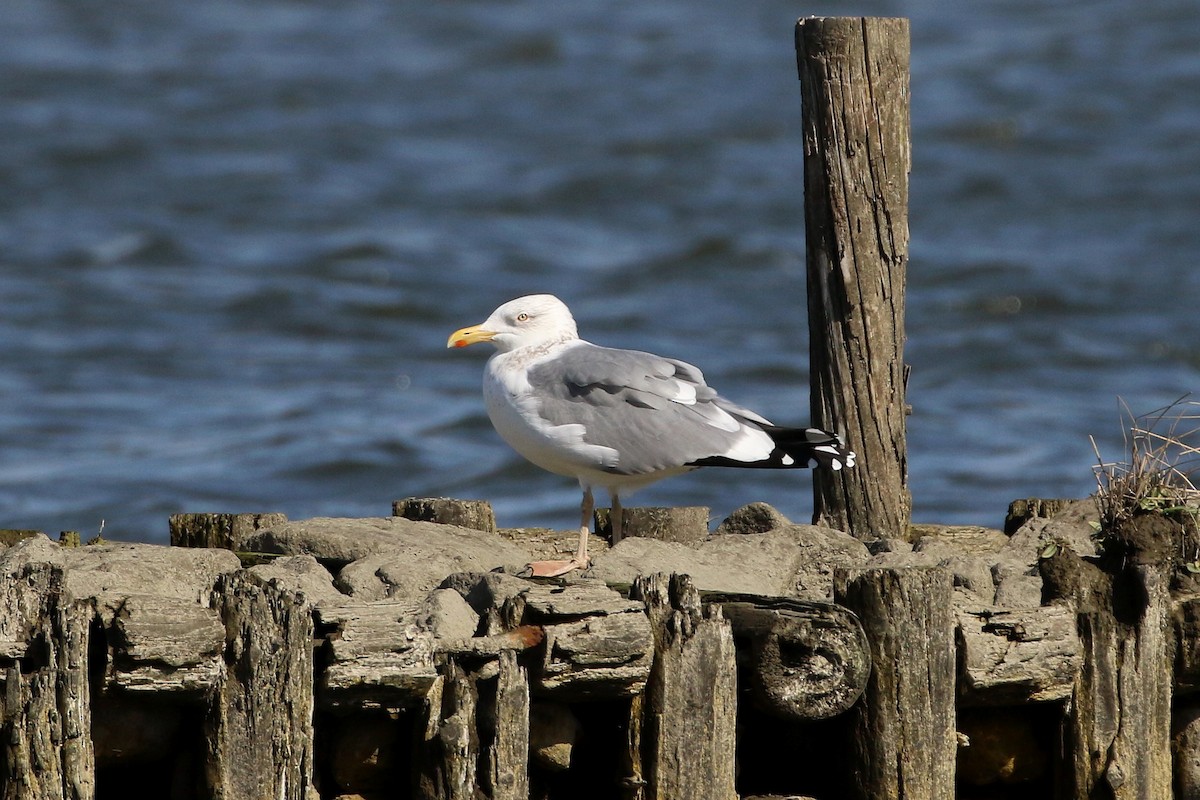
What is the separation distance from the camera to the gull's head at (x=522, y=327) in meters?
6.57

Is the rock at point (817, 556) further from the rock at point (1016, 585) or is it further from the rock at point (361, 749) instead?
the rock at point (361, 749)

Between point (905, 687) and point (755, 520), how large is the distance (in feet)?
4.92

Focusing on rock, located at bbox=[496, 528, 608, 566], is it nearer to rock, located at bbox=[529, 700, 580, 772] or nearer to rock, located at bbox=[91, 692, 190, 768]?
rock, located at bbox=[529, 700, 580, 772]

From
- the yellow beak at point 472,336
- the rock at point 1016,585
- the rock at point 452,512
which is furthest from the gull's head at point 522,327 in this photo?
the rock at point 1016,585

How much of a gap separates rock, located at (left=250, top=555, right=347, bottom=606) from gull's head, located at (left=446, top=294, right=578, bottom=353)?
4.79 feet

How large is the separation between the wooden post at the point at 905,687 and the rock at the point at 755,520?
1300 mm

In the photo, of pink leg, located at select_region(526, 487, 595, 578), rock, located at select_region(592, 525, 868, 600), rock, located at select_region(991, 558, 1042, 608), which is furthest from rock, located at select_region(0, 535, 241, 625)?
rock, located at select_region(991, 558, 1042, 608)

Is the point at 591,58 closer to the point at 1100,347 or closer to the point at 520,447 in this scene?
the point at 1100,347

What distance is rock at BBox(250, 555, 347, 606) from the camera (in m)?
4.89

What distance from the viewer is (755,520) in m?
6.13

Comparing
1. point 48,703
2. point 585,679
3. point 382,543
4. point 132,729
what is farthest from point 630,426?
point 48,703

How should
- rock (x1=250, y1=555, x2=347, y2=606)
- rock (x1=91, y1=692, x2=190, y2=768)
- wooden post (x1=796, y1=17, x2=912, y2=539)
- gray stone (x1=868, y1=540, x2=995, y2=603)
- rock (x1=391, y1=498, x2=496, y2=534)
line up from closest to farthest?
rock (x1=91, y1=692, x2=190, y2=768)
rock (x1=250, y1=555, x2=347, y2=606)
gray stone (x1=868, y1=540, x2=995, y2=603)
rock (x1=391, y1=498, x2=496, y2=534)
wooden post (x1=796, y1=17, x2=912, y2=539)

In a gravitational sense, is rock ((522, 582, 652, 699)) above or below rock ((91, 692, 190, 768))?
above

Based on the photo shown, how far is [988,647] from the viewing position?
480 centimetres
